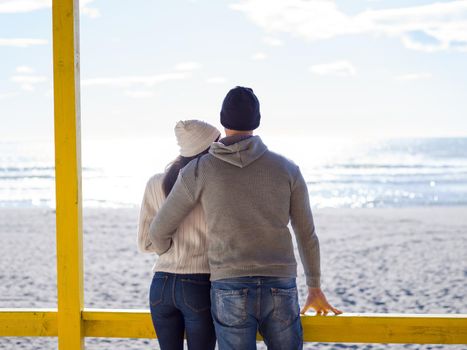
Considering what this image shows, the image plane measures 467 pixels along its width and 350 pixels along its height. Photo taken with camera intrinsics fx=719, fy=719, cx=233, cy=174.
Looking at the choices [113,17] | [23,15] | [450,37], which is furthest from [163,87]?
[450,37]

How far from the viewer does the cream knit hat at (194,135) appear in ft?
7.65

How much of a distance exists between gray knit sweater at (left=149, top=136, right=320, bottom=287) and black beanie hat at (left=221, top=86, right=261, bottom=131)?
5 centimetres

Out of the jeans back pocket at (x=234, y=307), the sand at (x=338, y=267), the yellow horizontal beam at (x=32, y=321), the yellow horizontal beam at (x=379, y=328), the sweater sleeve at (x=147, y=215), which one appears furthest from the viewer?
the sand at (x=338, y=267)

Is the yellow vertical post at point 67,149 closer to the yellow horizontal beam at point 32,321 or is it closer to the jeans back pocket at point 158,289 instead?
the yellow horizontal beam at point 32,321

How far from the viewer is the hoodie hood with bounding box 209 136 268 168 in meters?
2.21

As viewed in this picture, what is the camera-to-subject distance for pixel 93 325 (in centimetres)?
289

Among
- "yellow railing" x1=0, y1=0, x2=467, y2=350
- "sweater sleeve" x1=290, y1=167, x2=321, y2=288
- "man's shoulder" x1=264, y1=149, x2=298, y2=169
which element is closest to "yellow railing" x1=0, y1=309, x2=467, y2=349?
"yellow railing" x1=0, y1=0, x2=467, y2=350

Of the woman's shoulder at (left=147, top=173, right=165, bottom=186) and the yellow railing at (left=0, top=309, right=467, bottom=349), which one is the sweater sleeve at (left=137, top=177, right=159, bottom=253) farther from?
the yellow railing at (left=0, top=309, right=467, bottom=349)

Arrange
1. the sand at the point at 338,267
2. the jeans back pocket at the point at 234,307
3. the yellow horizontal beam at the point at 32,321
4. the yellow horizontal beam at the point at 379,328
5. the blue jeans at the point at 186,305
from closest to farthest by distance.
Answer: the jeans back pocket at the point at 234,307, the blue jeans at the point at 186,305, the yellow horizontal beam at the point at 379,328, the yellow horizontal beam at the point at 32,321, the sand at the point at 338,267

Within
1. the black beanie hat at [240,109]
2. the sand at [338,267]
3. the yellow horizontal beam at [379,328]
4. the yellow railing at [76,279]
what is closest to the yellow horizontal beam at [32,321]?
the yellow railing at [76,279]

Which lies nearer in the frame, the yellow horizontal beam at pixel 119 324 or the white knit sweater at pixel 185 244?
the white knit sweater at pixel 185 244

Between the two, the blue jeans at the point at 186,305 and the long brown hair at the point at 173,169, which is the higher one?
the long brown hair at the point at 173,169

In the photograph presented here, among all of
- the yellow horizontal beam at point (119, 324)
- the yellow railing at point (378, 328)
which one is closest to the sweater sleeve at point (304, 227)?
the yellow railing at point (378, 328)

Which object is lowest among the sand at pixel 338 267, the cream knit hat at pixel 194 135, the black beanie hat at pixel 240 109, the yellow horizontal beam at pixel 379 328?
the sand at pixel 338 267
